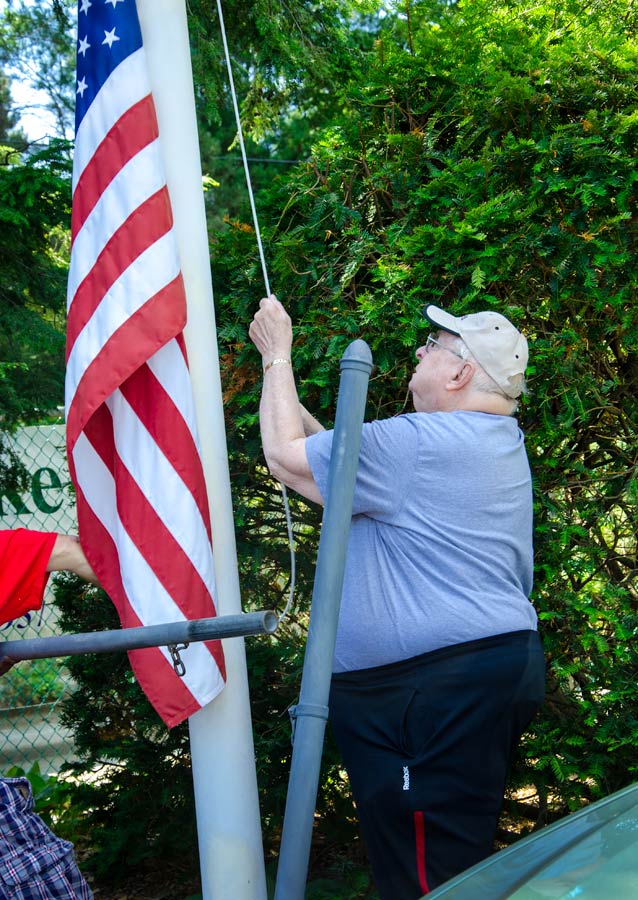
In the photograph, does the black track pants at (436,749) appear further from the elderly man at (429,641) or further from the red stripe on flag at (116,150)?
the red stripe on flag at (116,150)

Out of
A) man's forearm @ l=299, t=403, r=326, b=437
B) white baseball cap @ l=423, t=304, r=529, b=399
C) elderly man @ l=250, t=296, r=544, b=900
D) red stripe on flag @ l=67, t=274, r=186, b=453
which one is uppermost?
red stripe on flag @ l=67, t=274, r=186, b=453

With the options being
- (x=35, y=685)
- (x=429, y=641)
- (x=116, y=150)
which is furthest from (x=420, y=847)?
(x=35, y=685)

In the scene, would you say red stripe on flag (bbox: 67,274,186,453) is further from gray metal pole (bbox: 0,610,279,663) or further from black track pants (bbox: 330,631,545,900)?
black track pants (bbox: 330,631,545,900)

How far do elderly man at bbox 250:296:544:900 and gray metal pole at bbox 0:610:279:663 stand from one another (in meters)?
0.64

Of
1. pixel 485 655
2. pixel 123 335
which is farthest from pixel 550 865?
pixel 123 335

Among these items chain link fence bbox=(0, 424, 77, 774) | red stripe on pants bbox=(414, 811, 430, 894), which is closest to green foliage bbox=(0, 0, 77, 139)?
chain link fence bbox=(0, 424, 77, 774)

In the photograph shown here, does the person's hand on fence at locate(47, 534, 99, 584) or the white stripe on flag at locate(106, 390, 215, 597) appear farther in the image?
the white stripe on flag at locate(106, 390, 215, 597)

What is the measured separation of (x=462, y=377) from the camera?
8.96 feet

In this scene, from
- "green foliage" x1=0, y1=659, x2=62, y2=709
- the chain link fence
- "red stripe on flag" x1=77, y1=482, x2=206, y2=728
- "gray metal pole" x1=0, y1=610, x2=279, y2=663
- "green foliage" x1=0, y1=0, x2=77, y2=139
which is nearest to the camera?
"gray metal pole" x1=0, y1=610, x2=279, y2=663

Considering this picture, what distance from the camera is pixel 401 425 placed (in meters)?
2.56

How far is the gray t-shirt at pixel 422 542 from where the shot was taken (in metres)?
2.52

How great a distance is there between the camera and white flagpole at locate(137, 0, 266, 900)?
3.09 meters

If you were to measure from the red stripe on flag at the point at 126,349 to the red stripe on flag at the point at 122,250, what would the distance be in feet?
0.50

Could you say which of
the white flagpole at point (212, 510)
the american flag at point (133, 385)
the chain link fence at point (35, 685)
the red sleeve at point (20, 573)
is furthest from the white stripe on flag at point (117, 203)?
the chain link fence at point (35, 685)
